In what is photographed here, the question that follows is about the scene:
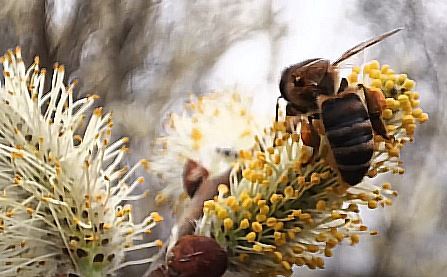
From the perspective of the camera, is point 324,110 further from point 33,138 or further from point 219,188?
point 33,138

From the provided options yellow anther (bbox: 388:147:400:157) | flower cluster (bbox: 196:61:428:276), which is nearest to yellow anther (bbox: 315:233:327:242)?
flower cluster (bbox: 196:61:428:276)

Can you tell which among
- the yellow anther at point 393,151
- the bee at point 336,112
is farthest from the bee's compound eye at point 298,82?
the yellow anther at point 393,151

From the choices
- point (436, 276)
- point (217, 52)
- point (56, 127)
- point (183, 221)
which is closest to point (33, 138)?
point (56, 127)

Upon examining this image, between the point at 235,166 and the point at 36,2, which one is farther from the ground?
the point at 36,2

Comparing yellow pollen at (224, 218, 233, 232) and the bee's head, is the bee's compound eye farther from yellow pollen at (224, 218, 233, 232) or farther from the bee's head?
yellow pollen at (224, 218, 233, 232)

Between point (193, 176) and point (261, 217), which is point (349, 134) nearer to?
point (261, 217)

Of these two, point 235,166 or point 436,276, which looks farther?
point 436,276

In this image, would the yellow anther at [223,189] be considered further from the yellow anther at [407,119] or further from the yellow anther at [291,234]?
the yellow anther at [407,119]
